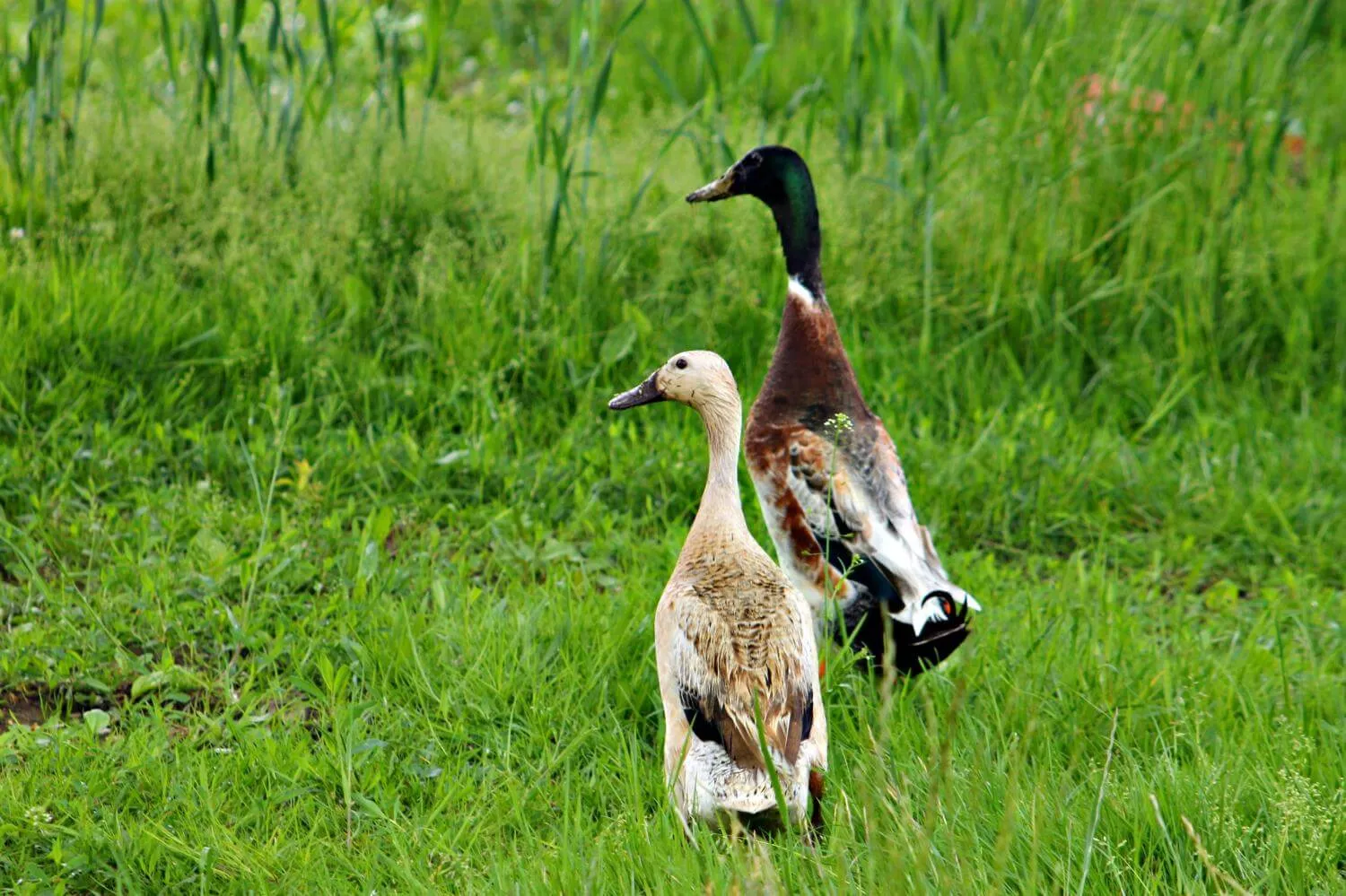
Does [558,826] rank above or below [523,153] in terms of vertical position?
below

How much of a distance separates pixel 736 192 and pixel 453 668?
1.66 m

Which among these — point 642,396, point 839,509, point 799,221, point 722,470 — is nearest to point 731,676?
point 722,470

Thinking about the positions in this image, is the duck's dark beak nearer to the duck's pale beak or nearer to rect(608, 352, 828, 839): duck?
rect(608, 352, 828, 839): duck

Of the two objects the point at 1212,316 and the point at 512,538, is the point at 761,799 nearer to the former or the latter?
the point at 512,538

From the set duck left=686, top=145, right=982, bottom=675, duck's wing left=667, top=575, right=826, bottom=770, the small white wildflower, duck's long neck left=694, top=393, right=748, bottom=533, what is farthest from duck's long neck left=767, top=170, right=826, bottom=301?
the small white wildflower

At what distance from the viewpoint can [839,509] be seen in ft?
12.0

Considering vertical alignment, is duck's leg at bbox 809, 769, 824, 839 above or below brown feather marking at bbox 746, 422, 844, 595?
below

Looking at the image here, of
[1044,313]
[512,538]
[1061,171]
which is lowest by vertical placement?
[512,538]

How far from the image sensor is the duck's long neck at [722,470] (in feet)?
10.6

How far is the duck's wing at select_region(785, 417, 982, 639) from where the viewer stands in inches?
139

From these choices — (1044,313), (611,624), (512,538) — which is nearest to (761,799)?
(611,624)

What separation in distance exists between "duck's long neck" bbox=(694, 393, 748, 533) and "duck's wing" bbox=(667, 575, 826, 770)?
254 millimetres

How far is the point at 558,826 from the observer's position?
10.3ft

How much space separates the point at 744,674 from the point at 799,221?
175 centimetres
